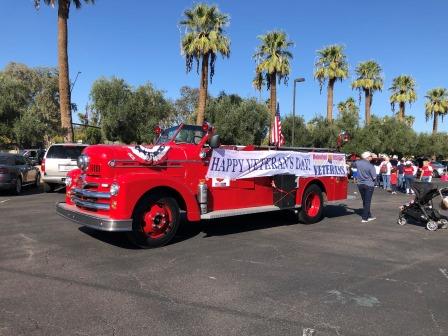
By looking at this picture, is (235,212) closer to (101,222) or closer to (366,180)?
(101,222)

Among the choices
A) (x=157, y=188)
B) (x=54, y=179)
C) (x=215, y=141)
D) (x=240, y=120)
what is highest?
(x=240, y=120)

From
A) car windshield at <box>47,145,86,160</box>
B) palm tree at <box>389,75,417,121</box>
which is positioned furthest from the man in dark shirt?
palm tree at <box>389,75,417,121</box>

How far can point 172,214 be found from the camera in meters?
7.55

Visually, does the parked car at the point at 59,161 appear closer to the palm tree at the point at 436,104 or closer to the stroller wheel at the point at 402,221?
the stroller wheel at the point at 402,221

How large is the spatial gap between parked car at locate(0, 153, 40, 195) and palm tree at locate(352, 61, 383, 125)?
37.2 meters

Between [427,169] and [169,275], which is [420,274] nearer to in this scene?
[169,275]

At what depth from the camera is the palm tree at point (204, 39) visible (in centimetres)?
2722

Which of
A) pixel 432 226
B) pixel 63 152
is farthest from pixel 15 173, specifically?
pixel 432 226

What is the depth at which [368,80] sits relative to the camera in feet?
154

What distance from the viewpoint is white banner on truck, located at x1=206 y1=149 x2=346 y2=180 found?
335 inches

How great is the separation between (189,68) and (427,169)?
15.0m

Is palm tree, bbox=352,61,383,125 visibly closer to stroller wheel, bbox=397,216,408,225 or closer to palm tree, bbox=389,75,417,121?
palm tree, bbox=389,75,417,121

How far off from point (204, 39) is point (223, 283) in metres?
23.6

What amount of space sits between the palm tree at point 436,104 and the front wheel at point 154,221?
62.3 m
